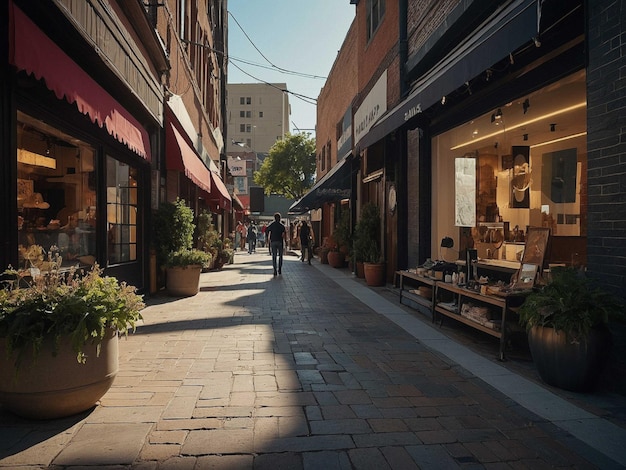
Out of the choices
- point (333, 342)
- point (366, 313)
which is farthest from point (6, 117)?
point (366, 313)

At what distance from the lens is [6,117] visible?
4344 millimetres

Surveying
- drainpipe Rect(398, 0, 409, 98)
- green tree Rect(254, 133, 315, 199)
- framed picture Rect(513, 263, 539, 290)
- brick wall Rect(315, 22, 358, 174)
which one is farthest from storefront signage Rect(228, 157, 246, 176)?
framed picture Rect(513, 263, 539, 290)

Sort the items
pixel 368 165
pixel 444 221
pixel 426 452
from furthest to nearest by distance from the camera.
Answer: pixel 368 165 < pixel 444 221 < pixel 426 452

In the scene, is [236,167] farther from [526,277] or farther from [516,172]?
[526,277]

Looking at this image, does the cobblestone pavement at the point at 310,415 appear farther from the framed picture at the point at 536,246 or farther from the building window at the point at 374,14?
the building window at the point at 374,14

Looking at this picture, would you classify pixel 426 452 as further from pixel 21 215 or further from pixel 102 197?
pixel 102 197

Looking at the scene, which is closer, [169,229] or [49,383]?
[49,383]

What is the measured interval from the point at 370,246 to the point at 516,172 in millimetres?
4255

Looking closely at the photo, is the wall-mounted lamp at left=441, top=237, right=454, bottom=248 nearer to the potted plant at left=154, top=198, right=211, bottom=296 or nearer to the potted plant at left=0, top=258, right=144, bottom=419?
the potted plant at left=154, top=198, right=211, bottom=296

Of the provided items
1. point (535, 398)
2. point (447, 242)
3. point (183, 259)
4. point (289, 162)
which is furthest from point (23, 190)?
point (289, 162)

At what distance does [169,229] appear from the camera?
9594mm

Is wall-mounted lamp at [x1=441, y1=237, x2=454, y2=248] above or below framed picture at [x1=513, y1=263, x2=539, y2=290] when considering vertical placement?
above

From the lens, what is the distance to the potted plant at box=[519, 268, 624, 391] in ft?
12.9

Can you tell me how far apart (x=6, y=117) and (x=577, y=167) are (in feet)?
25.0
